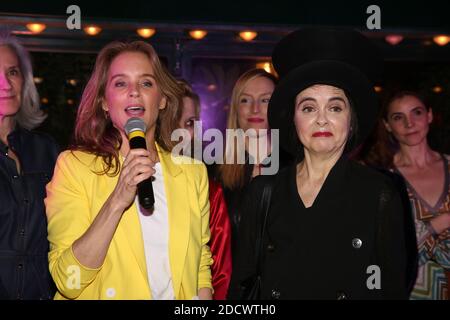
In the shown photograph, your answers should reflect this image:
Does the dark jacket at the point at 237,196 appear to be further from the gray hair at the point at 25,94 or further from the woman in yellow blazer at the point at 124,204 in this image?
the gray hair at the point at 25,94

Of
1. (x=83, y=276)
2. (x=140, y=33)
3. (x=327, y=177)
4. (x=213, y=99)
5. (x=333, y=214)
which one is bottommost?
(x=83, y=276)

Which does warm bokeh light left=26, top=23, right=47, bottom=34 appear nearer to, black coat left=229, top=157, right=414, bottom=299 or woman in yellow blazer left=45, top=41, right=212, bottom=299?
woman in yellow blazer left=45, top=41, right=212, bottom=299

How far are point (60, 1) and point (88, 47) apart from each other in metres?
0.64

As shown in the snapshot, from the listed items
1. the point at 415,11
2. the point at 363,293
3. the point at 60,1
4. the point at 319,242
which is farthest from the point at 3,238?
the point at 415,11

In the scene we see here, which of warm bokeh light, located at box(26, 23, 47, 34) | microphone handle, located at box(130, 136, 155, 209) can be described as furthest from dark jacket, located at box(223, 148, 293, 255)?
warm bokeh light, located at box(26, 23, 47, 34)

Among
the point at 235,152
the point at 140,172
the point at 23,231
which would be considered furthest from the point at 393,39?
the point at 140,172

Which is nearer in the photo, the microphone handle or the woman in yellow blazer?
the microphone handle

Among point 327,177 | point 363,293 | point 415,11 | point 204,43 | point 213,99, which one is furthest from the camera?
point 213,99

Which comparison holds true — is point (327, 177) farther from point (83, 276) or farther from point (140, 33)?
point (140, 33)

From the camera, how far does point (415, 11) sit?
5730mm

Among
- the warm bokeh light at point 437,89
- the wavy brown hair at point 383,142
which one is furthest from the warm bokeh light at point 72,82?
the warm bokeh light at point 437,89

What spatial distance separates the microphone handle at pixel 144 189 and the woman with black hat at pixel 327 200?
79cm

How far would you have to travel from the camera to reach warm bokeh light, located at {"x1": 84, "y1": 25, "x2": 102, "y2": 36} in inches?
220

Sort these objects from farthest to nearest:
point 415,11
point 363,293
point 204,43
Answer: point 204,43 → point 415,11 → point 363,293
